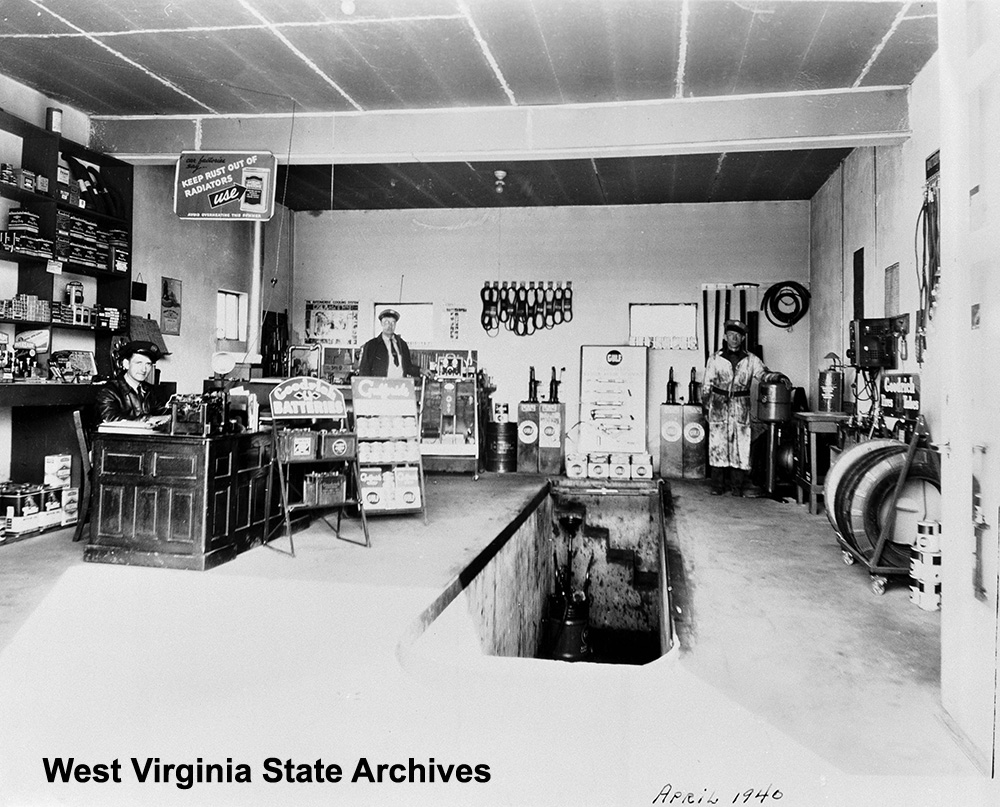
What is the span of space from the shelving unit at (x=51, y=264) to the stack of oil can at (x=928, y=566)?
633 cm

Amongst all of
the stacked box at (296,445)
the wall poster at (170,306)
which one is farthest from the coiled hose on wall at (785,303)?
the wall poster at (170,306)

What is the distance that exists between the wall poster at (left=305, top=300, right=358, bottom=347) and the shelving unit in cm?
410

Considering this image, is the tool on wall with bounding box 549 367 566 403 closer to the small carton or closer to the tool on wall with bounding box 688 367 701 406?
the tool on wall with bounding box 688 367 701 406

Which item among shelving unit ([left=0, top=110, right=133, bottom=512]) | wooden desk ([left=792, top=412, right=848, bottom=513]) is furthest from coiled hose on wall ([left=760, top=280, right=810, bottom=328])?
shelving unit ([left=0, top=110, right=133, bottom=512])

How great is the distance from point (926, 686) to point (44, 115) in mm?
7657

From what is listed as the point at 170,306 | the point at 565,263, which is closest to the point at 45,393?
the point at 170,306

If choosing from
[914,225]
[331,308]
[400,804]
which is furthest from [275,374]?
A: [400,804]

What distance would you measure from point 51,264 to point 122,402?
5.06 feet

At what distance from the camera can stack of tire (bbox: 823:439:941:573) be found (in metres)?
4.55

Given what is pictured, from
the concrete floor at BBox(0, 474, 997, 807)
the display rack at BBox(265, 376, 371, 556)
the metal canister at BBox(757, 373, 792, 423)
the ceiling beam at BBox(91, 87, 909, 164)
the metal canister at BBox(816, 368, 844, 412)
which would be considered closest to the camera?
the concrete floor at BBox(0, 474, 997, 807)

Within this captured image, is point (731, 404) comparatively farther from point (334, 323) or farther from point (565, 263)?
point (334, 323)

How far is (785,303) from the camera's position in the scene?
376 inches

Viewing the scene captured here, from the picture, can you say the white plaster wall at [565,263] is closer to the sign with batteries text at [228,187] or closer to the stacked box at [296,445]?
the sign with batteries text at [228,187]

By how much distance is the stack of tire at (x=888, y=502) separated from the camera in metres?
4.55
